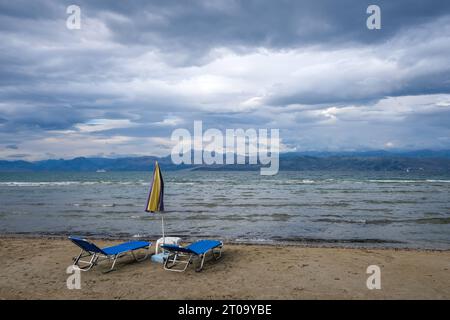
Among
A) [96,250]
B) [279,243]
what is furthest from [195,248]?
[279,243]

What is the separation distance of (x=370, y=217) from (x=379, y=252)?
10.7 meters

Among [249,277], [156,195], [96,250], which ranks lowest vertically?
[249,277]

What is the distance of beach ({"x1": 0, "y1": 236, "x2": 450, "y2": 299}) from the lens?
24.3 ft

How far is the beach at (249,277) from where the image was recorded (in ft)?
24.3

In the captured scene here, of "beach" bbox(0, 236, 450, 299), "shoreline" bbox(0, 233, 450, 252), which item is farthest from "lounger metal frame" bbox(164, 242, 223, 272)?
"shoreline" bbox(0, 233, 450, 252)

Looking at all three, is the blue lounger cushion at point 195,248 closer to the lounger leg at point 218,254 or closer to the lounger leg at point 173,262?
the lounger leg at point 173,262

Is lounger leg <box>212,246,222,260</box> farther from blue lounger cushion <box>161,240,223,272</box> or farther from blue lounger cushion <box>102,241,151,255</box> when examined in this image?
blue lounger cushion <box>102,241,151,255</box>

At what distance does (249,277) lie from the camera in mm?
8539

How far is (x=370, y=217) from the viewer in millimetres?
21547

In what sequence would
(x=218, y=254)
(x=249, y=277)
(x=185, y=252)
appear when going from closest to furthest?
(x=249, y=277), (x=185, y=252), (x=218, y=254)

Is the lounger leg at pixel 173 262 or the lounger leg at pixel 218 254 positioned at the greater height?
the lounger leg at pixel 173 262

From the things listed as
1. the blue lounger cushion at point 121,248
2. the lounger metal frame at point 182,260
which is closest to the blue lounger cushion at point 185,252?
the lounger metal frame at point 182,260

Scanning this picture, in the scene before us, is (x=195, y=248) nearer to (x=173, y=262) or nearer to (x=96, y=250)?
(x=173, y=262)
